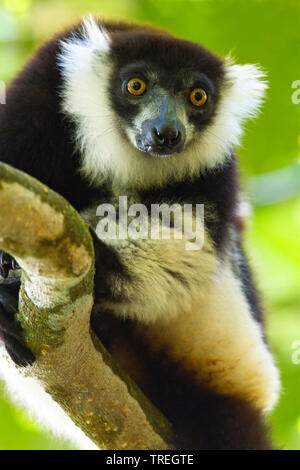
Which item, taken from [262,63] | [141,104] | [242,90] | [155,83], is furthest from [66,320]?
[262,63]

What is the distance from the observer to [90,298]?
3523 millimetres

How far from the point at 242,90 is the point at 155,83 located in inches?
34.7

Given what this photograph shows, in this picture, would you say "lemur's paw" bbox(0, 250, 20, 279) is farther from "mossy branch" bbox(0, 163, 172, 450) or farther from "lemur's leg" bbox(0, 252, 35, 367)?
"mossy branch" bbox(0, 163, 172, 450)

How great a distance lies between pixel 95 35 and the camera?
4.76 meters

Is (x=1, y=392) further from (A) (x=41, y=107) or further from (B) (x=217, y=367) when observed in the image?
(A) (x=41, y=107)

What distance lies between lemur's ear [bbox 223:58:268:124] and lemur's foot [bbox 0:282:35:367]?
241 centimetres

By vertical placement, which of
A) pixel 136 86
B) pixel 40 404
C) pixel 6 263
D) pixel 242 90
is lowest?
pixel 40 404

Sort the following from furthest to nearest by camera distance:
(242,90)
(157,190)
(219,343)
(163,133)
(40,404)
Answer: (242,90), (40,404), (219,343), (157,190), (163,133)

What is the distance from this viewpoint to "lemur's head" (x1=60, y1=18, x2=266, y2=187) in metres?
4.52

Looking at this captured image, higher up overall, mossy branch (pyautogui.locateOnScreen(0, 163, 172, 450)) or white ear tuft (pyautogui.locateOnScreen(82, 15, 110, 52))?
white ear tuft (pyautogui.locateOnScreen(82, 15, 110, 52))

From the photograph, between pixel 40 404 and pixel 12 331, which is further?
pixel 40 404

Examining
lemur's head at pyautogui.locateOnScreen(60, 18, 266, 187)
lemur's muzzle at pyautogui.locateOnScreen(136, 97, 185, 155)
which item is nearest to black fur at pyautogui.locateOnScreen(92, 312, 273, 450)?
lemur's head at pyautogui.locateOnScreen(60, 18, 266, 187)

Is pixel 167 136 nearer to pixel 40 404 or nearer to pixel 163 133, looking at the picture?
pixel 163 133
